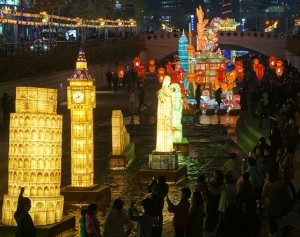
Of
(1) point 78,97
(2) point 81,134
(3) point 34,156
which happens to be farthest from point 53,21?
(3) point 34,156

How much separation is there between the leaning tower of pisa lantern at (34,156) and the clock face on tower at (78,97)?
2.73 metres

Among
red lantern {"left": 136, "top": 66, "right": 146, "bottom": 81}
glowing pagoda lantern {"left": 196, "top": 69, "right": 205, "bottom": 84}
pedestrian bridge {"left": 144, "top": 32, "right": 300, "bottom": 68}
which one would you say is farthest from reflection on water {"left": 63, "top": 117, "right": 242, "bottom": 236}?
pedestrian bridge {"left": 144, "top": 32, "right": 300, "bottom": 68}

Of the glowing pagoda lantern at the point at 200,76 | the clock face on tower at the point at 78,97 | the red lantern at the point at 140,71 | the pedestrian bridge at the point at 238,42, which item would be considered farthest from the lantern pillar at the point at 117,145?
the pedestrian bridge at the point at 238,42

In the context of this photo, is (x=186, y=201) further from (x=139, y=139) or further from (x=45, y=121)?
(x=139, y=139)

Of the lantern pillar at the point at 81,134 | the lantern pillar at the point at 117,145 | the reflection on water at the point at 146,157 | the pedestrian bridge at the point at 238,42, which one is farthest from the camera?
the pedestrian bridge at the point at 238,42

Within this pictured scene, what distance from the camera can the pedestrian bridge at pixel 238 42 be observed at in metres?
81.3

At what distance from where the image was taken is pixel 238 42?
83.4 m

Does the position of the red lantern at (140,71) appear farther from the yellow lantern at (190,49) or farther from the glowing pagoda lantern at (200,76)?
the glowing pagoda lantern at (200,76)

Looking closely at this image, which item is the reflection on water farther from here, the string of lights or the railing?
the railing

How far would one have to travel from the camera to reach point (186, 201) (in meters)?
11.1

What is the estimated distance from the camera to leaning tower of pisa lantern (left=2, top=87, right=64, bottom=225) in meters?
12.9

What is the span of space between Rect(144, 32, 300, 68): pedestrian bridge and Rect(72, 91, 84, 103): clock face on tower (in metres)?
66.3

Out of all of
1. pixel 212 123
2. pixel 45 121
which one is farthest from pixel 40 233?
pixel 212 123

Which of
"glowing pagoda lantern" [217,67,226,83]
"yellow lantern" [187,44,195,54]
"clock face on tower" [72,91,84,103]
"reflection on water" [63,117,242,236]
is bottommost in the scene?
"reflection on water" [63,117,242,236]
